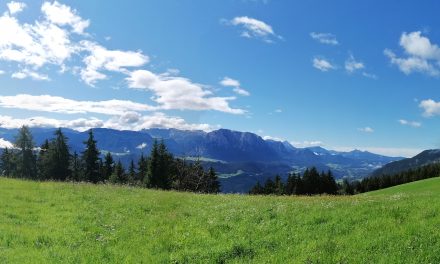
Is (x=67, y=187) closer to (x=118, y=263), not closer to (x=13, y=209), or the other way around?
(x=13, y=209)

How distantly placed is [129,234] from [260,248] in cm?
581

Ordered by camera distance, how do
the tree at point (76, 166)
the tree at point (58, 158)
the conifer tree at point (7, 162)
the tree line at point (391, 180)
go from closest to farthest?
the tree at point (58, 158), the conifer tree at point (7, 162), the tree at point (76, 166), the tree line at point (391, 180)

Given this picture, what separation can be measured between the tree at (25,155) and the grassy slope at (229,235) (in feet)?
268

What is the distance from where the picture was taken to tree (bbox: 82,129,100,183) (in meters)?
95.5

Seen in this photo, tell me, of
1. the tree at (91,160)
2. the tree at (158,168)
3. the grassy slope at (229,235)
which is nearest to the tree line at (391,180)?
the tree at (158,168)

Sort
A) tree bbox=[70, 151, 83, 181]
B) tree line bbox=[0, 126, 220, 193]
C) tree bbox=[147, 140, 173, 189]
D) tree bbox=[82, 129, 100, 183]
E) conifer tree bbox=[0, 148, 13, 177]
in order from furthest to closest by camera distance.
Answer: tree bbox=[70, 151, 83, 181] < conifer tree bbox=[0, 148, 13, 177] < tree bbox=[82, 129, 100, 183] < tree line bbox=[0, 126, 220, 193] < tree bbox=[147, 140, 173, 189]

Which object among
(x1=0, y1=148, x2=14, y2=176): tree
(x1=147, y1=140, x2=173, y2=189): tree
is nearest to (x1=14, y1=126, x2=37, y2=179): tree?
(x1=0, y1=148, x2=14, y2=176): tree

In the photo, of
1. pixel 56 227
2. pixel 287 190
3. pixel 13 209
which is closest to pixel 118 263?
pixel 56 227

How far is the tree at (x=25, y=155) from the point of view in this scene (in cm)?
9612

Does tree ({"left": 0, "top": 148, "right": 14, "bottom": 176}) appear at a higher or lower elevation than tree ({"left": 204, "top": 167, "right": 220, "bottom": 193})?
higher

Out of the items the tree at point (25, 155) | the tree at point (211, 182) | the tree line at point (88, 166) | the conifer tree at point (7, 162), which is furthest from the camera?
the tree at point (211, 182)

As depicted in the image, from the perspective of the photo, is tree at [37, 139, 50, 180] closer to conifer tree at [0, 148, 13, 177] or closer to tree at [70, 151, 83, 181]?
conifer tree at [0, 148, 13, 177]

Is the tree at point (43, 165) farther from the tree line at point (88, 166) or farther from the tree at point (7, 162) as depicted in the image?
the tree at point (7, 162)

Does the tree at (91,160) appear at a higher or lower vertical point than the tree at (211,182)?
higher
